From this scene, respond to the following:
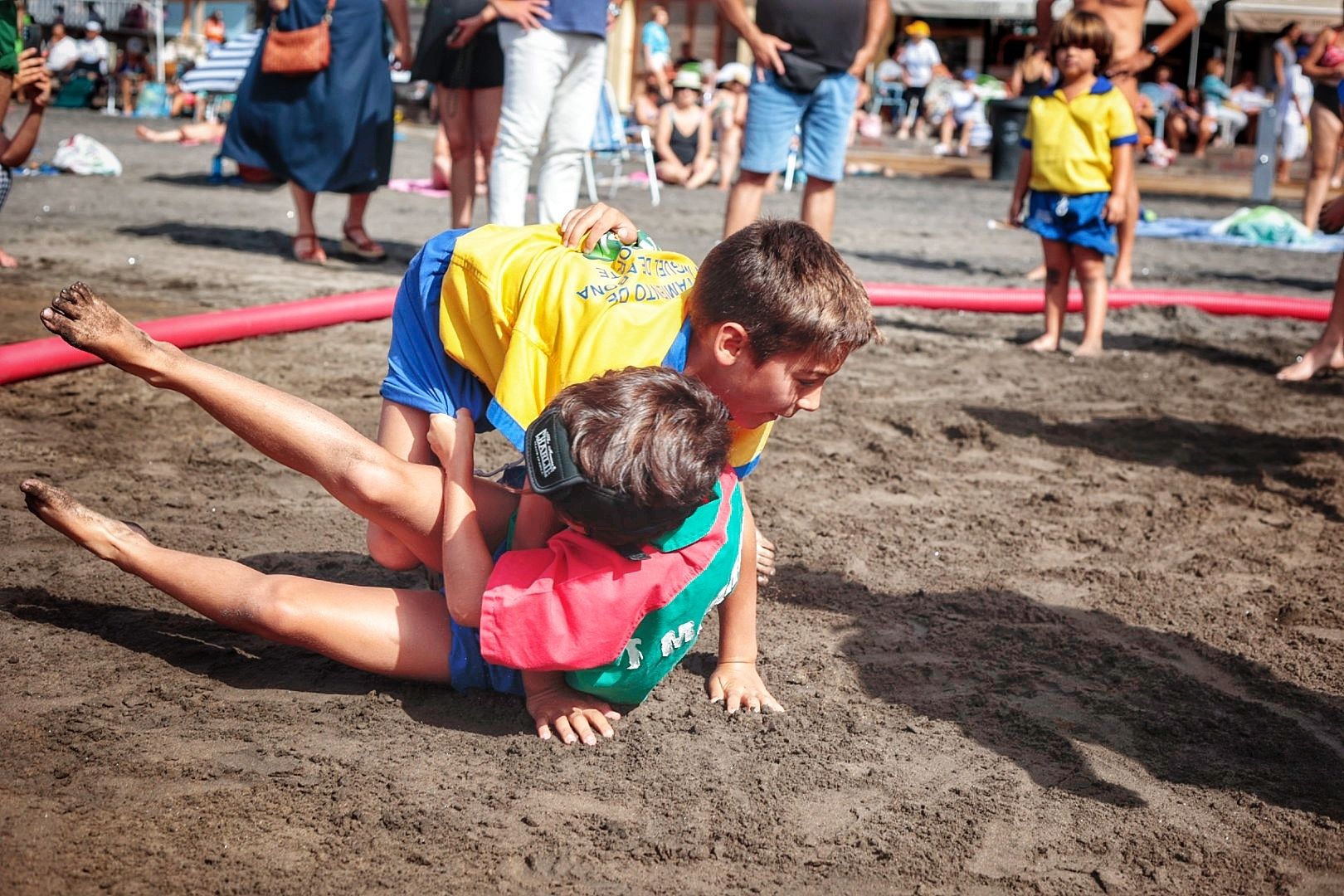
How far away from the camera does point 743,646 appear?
284cm

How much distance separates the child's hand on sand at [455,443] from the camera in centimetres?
261

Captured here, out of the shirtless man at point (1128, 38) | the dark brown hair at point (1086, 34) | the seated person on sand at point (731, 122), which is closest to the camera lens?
the dark brown hair at point (1086, 34)

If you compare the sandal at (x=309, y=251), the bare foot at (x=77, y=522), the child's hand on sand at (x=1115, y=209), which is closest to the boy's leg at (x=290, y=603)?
the bare foot at (x=77, y=522)

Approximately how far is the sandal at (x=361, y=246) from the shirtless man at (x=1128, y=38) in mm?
3887

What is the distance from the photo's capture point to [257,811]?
2.22 meters

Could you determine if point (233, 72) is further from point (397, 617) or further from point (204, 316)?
point (397, 617)

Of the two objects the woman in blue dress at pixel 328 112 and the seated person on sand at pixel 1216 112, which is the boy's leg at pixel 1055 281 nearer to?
the woman in blue dress at pixel 328 112

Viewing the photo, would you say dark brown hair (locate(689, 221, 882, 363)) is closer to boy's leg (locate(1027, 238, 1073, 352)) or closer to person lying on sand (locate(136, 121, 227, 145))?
boy's leg (locate(1027, 238, 1073, 352))

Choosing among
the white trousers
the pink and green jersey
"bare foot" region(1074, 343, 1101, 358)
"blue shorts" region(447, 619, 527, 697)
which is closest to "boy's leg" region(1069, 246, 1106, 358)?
"bare foot" region(1074, 343, 1101, 358)

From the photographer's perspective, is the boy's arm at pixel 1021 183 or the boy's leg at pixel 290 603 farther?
the boy's arm at pixel 1021 183

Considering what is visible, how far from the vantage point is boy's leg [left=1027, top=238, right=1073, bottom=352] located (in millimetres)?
6359

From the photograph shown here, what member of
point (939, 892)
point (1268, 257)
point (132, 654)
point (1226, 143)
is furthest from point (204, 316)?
point (1226, 143)

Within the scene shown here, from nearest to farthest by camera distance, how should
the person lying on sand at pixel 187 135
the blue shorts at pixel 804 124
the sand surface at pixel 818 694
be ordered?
the sand surface at pixel 818 694, the blue shorts at pixel 804 124, the person lying on sand at pixel 187 135

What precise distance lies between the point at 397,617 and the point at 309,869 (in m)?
0.72
